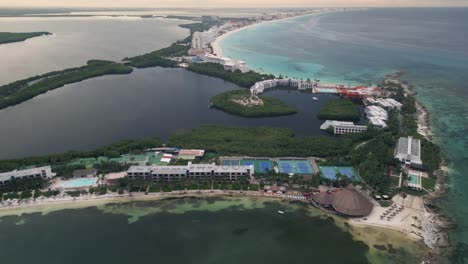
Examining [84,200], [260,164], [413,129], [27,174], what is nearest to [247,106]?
Result: [260,164]

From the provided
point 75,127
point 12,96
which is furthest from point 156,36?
point 75,127

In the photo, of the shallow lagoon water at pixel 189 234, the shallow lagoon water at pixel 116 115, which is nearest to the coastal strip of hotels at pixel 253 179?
the shallow lagoon water at pixel 189 234

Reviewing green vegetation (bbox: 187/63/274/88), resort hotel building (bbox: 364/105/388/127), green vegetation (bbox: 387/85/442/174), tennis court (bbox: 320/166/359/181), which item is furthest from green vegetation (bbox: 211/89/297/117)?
tennis court (bbox: 320/166/359/181)

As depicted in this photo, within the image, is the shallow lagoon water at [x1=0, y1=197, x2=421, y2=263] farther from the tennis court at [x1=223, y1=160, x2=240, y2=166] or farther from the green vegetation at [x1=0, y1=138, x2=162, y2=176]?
the green vegetation at [x1=0, y1=138, x2=162, y2=176]

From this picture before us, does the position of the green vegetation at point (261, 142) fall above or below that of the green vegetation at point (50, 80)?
below

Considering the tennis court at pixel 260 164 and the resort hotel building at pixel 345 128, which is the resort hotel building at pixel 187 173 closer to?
the tennis court at pixel 260 164
